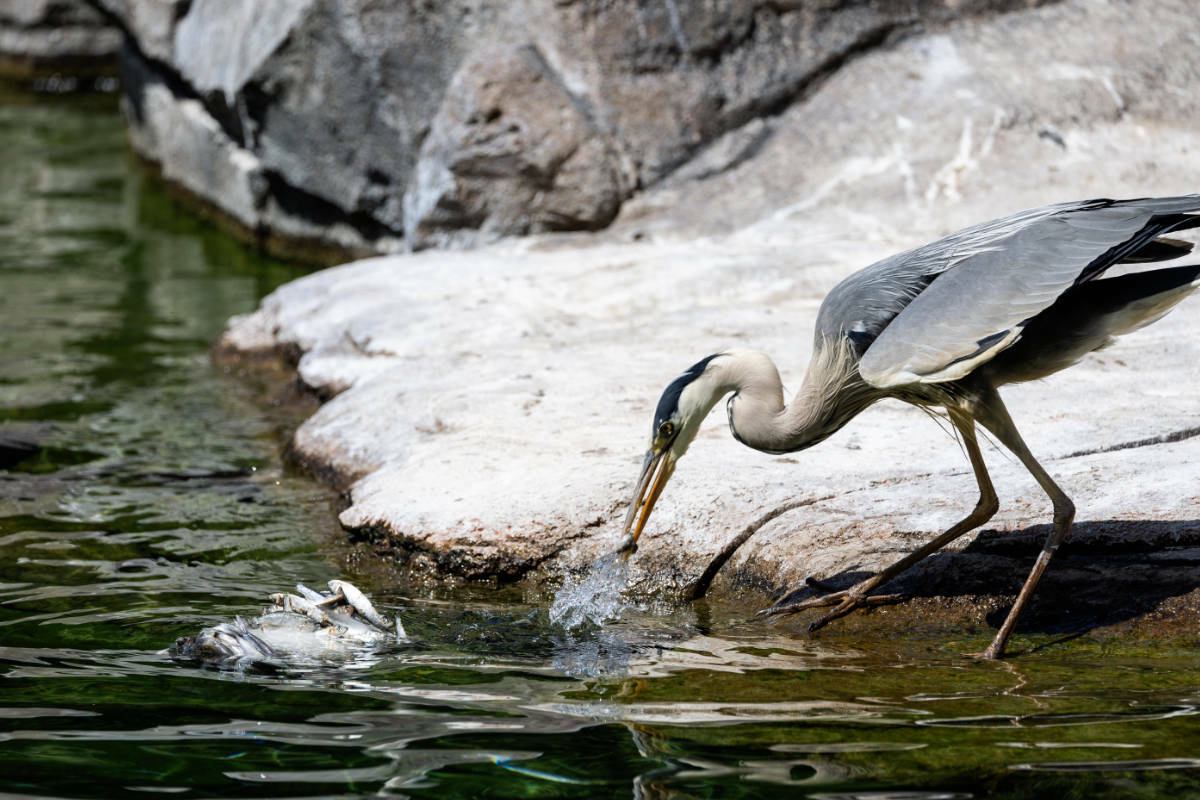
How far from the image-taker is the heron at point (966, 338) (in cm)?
394

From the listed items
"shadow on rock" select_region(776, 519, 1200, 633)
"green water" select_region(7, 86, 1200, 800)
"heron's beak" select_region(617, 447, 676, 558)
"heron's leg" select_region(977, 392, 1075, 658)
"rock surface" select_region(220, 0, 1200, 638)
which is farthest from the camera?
"rock surface" select_region(220, 0, 1200, 638)

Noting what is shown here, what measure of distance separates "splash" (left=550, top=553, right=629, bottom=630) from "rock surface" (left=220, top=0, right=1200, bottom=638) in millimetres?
81

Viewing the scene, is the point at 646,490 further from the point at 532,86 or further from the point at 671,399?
the point at 532,86

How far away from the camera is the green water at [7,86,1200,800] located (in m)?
3.06

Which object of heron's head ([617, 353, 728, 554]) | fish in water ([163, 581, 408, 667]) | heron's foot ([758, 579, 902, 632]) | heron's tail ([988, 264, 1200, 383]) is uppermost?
heron's tail ([988, 264, 1200, 383])

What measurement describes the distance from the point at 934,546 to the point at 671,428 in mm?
879

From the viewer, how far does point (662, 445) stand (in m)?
4.30

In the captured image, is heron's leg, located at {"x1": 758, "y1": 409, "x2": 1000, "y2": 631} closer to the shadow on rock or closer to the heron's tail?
the shadow on rock

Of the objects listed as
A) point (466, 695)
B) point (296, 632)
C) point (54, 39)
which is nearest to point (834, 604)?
point (466, 695)

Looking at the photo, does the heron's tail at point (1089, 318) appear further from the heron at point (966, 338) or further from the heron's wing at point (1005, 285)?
the heron's wing at point (1005, 285)

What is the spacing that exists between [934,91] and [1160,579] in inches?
215

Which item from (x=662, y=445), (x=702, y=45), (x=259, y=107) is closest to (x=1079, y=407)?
(x=662, y=445)

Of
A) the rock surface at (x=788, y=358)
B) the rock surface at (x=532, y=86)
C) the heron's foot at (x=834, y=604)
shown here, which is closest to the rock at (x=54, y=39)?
the rock surface at (x=532, y=86)

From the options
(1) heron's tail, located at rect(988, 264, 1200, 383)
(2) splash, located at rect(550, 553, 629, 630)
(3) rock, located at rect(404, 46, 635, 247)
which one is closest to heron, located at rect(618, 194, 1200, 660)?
(1) heron's tail, located at rect(988, 264, 1200, 383)
